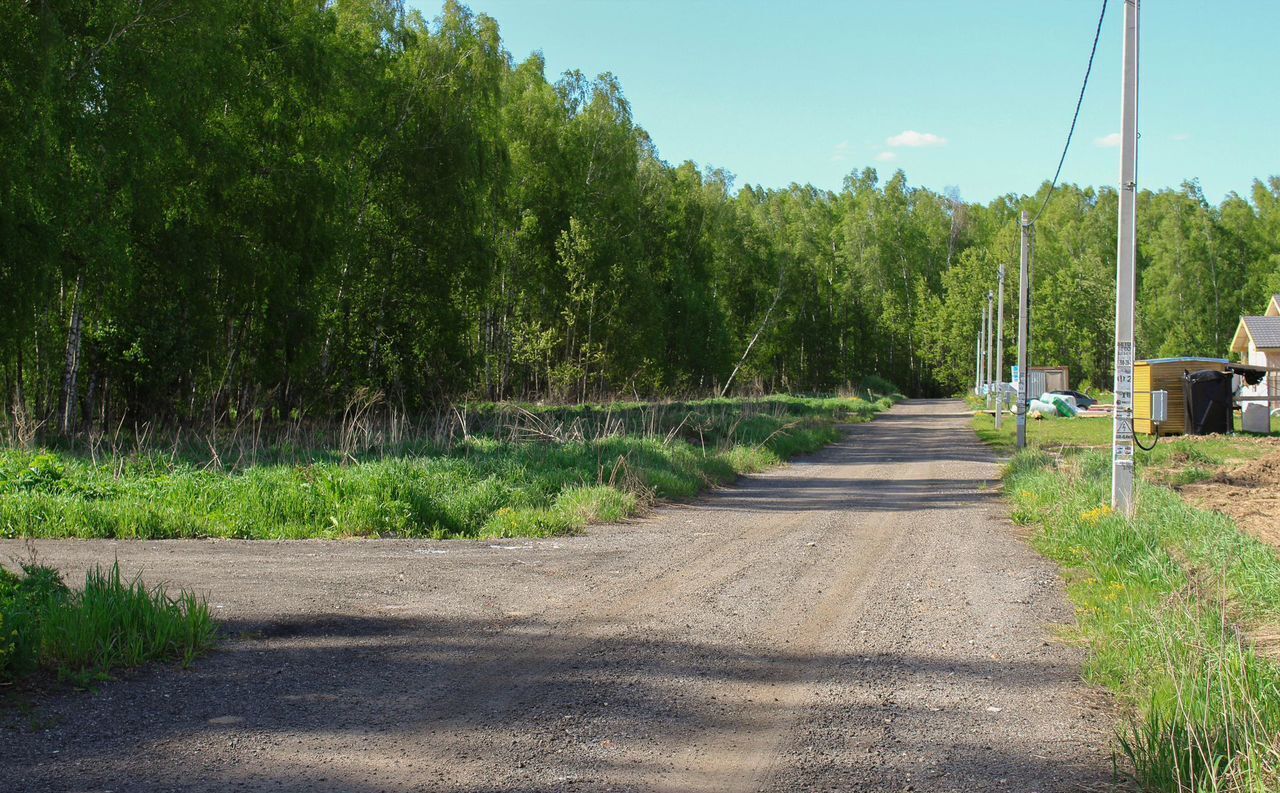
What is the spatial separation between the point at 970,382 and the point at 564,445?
7583 cm

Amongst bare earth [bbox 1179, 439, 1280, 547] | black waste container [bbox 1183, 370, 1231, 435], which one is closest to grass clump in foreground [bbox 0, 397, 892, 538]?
bare earth [bbox 1179, 439, 1280, 547]

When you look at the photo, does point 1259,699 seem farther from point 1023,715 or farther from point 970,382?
point 970,382

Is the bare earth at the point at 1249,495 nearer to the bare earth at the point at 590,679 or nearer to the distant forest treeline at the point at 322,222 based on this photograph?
the bare earth at the point at 590,679

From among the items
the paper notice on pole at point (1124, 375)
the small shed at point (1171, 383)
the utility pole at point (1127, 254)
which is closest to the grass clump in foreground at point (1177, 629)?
the utility pole at point (1127, 254)

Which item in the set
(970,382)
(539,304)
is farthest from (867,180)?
(539,304)

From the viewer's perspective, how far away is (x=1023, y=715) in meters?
5.25

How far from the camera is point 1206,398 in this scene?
31.3 meters

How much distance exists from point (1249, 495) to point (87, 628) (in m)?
16.3

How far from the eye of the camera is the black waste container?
103ft

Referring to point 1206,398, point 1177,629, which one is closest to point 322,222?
point 1177,629

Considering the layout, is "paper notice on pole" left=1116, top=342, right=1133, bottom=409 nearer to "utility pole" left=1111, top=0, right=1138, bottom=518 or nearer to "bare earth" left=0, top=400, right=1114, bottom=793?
"utility pole" left=1111, top=0, right=1138, bottom=518

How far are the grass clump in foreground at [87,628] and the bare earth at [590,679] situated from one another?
22 centimetres

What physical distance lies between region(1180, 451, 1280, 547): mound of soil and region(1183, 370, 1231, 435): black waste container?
10.4 metres

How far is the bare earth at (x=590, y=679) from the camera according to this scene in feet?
14.6
